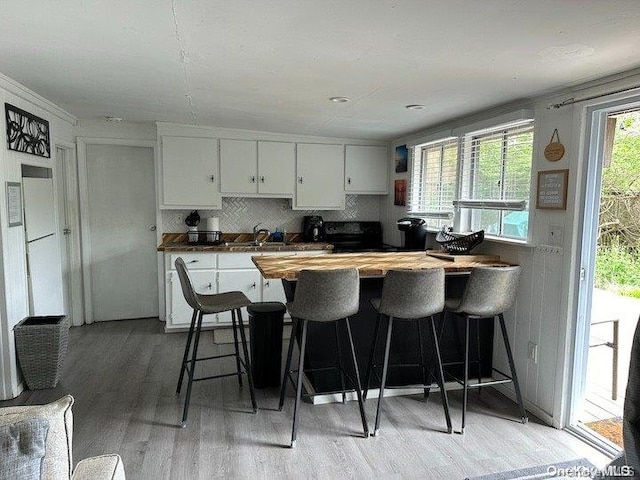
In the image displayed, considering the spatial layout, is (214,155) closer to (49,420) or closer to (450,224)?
(450,224)

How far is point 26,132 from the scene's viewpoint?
3.22 meters

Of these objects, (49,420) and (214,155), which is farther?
(214,155)

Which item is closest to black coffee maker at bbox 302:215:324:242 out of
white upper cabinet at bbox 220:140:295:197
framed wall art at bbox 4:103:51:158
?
white upper cabinet at bbox 220:140:295:197

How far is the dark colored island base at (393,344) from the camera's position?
3.02 m

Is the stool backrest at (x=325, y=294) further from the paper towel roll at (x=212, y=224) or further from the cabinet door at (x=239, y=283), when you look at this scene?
the paper towel roll at (x=212, y=224)

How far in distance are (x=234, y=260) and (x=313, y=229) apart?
3.40 ft

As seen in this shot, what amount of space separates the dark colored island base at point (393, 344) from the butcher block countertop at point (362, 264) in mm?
149

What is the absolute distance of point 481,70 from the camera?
235cm

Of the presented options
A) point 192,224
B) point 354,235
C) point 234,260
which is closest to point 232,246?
point 234,260

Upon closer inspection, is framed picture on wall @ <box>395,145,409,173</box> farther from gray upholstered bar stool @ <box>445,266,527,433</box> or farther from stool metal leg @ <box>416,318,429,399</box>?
gray upholstered bar stool @ <box>445,266,527,433</box>

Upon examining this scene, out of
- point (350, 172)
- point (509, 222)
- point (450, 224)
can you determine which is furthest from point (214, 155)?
point (509, 222)

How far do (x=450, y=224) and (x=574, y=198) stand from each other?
143 centimetres

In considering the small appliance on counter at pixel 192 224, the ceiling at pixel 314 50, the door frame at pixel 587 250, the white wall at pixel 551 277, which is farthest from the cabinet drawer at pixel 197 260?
the door frame at pixel 587 250

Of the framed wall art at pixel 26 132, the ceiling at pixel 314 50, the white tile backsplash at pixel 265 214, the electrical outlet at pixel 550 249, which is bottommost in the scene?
the electrical outlet at pixel 550 249
